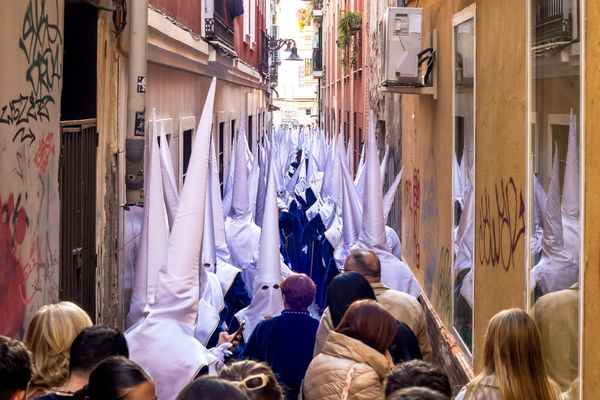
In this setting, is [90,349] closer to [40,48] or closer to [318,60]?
[40,48]

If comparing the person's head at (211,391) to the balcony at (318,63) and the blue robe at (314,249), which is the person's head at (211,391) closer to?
the blue robe at (314,249)

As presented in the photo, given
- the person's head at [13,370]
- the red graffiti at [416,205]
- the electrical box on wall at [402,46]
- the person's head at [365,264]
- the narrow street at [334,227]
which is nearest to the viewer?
the person's head at [13,370]

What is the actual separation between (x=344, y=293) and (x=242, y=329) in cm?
139

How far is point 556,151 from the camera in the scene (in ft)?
16.3

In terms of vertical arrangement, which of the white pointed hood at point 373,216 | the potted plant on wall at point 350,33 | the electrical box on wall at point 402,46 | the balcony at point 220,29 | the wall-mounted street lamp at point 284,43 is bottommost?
the white pointed hood at point 373,216

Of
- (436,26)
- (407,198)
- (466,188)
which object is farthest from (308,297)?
(407,198)

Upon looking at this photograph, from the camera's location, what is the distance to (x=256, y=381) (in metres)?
3.87

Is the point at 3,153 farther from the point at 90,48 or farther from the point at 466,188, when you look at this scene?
the point at 466,188

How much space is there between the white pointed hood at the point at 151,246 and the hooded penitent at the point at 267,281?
1.58 metres

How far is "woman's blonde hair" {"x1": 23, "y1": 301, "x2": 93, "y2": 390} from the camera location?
14.1 ft

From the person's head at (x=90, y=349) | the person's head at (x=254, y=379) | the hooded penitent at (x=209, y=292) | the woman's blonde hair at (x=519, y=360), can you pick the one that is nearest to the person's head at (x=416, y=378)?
the woman's blonde hair at (x=519, y=360)

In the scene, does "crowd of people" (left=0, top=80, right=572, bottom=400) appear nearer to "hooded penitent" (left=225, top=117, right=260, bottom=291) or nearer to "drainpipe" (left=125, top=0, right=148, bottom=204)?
"hooded penitent" (left=225, top=117, right=260, bottom=291)

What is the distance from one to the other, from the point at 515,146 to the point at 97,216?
337cm

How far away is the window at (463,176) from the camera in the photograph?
7570 millimetres
